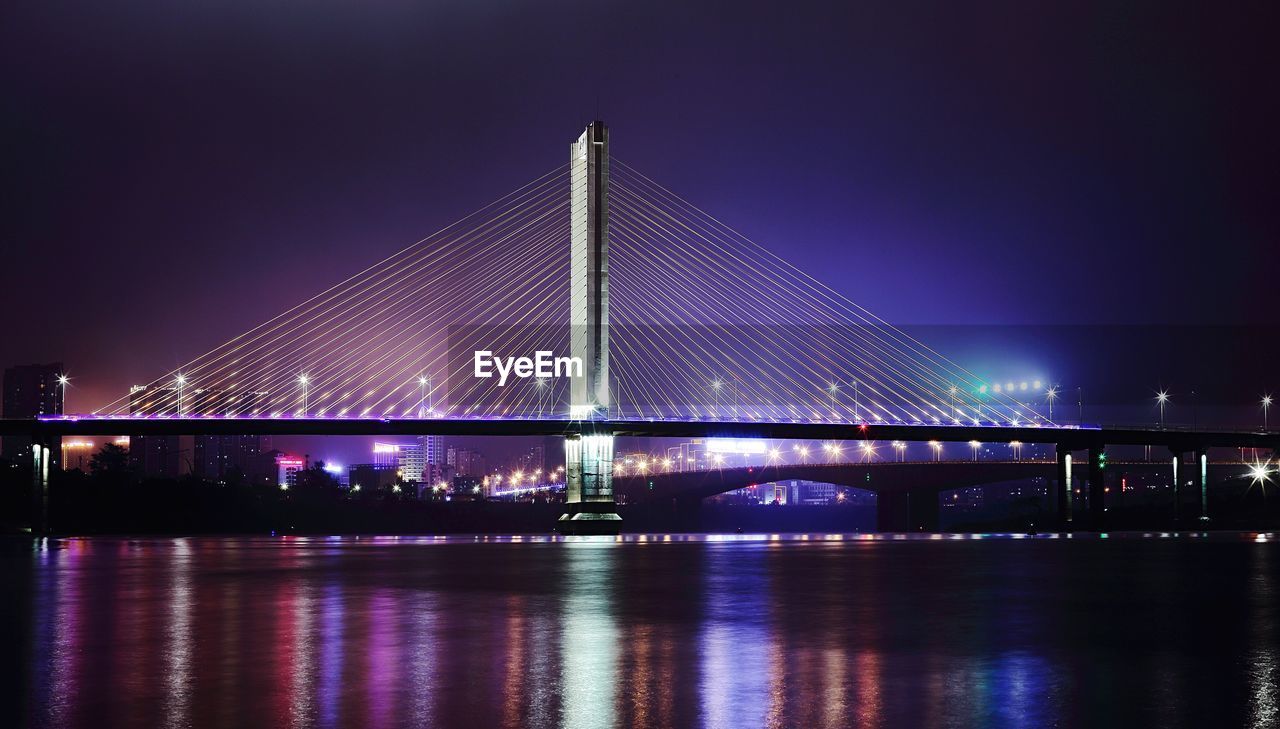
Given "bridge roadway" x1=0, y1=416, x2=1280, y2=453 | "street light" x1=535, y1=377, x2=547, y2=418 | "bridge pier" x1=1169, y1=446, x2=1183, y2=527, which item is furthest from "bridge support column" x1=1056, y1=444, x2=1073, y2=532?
"street light" x1=535, y1=377, x2=547, y2=418

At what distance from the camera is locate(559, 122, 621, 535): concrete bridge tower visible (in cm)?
7531

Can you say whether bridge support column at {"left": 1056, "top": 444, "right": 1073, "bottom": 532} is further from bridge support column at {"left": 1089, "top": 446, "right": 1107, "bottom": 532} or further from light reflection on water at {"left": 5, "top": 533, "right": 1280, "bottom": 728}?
light reflection on water at {"left": 5, "top": 533, "right": 1280, "bottom": 728}

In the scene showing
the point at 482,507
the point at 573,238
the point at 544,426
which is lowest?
the point at 482,507

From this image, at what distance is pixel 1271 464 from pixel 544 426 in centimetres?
9953

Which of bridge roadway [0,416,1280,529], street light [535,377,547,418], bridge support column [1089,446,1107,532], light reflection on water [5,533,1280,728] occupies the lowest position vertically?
bridge support column [1089,446,1107,532]

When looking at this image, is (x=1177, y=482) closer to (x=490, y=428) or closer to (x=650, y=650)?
(x=490, y=428)

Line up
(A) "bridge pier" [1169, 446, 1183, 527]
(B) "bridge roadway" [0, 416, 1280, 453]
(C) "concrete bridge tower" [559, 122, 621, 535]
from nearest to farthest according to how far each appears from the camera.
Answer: (C) "concrete bridge tower" [559, 122, 621, 535], (B) "bridge roadway" [0, 416, 1280, 453], (A) "bridge pier" [1169, 446, 1183, 527]

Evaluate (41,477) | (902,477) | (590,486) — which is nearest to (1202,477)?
(902,477)

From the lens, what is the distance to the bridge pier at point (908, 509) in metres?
128

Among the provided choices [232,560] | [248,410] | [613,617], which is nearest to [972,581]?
[613,617]

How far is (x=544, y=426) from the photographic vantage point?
265 ft

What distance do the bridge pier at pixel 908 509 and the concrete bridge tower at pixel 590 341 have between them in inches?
2250

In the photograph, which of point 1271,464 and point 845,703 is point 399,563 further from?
point 1271,464

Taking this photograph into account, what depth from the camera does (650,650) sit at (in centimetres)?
1486
